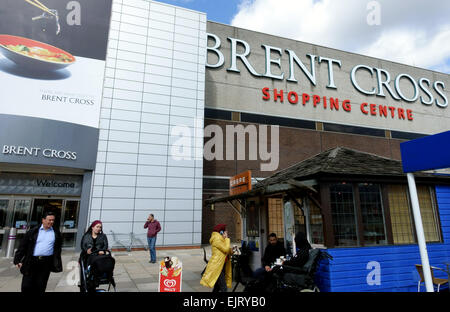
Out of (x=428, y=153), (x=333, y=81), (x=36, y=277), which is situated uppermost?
(x=333, y=81)

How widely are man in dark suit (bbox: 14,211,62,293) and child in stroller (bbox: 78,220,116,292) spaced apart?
0.53m

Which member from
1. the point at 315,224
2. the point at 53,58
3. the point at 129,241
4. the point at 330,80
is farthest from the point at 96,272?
the point at 330,80

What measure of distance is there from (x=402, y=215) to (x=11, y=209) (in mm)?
17872

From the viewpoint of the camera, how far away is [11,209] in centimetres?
1459

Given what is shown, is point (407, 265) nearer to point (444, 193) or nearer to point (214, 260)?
point (444, 193)

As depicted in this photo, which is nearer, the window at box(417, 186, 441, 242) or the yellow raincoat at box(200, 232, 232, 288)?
the yellow raincoat at box(200, 232, 232, 288)

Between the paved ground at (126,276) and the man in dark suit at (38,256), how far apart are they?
2468 millimetres

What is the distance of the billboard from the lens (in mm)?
13664

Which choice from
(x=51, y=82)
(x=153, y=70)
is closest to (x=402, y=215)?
(x=153, y=70)

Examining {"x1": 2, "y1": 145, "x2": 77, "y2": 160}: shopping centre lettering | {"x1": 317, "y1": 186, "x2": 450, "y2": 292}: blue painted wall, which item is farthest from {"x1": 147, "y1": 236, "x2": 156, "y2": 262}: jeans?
{"x1": 317, "y1": 186, "x2": 450, "y2": 292}: blue painted wall

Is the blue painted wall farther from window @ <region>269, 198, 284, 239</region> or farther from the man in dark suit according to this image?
the man in dark suit

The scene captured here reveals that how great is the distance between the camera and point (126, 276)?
853 cm

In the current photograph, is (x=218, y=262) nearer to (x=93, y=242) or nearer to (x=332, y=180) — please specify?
(x=93, y=242)

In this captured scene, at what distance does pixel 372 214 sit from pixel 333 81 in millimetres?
21512
